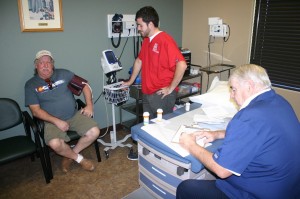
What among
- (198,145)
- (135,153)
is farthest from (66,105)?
(198,145)

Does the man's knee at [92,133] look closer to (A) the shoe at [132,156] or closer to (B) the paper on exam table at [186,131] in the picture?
(A) the shoe at [132,156]

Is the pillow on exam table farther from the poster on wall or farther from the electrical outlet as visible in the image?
the poster on wall

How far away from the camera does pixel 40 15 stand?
2.43m

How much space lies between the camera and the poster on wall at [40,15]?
7.66ft

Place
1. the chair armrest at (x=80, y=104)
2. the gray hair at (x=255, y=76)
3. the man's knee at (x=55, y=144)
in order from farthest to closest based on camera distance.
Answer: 1. the chair armrest at (x=80, y=104)
2. the man's knee at (x=55, y=144)
3. the gray hair at (x=255, y=76)

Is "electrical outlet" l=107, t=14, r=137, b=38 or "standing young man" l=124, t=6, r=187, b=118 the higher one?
"electrical outlet" l=107, t=14, r=137, b=38

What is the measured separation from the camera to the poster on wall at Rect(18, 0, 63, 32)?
2.33 metres

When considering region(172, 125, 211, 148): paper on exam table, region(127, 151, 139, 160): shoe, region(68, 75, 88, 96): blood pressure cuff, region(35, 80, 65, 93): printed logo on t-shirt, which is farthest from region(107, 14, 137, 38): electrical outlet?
region(172, 125, 211, 148): paper on exam table

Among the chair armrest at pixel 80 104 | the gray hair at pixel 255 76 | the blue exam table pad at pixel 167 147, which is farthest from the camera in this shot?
the chair armrest at pixel 80 104

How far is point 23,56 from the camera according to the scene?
2.44 metres

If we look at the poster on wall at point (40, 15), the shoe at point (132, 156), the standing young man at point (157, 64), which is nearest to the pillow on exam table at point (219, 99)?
the standing young man at point (157, 64)

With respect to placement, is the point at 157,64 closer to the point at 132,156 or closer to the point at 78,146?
the point at 132,156

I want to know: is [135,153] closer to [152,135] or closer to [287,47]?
[152,135]

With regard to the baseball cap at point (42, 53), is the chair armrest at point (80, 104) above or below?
below
